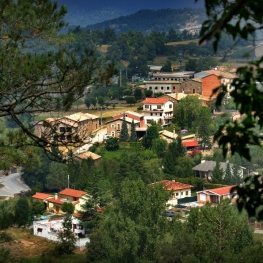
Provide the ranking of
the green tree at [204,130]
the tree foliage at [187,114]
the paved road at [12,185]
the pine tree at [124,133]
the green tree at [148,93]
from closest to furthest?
the paved road at [12,185], the green tree at [204,130], the pine tree at [124,133], the tree foliage at [187,114], the green tree at [148,93]

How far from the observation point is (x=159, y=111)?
20547mm

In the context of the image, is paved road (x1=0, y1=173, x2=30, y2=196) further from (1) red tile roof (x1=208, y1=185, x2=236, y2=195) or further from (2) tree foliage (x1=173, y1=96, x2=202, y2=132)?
(1) red tile roof (x1=208, y1=185, x2=236, y2=195)

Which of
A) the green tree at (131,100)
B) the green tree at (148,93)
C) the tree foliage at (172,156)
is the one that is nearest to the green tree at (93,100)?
the green tree at (131,100)

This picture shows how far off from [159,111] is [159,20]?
61.8m

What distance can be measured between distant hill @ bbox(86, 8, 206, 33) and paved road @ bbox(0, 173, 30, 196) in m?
55.2

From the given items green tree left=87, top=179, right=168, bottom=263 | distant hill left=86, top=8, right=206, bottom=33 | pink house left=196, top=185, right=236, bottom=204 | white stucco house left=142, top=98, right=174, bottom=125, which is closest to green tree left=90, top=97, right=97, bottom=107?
white stucco house left=142, top=98, right=174, bottom=125

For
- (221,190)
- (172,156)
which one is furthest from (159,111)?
(221,190)

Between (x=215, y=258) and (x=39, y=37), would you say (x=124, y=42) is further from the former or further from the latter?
(x=39, y=37)

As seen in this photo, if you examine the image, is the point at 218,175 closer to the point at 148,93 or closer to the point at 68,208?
the point at 68,208

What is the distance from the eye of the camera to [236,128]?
1941mm

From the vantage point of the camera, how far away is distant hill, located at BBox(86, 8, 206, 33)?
250 feet

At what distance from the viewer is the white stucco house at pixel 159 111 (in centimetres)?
2056

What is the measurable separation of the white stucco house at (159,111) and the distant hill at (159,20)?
173 ft

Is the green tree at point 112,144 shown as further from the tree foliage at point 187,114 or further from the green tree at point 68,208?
the green tree at point 68,208
